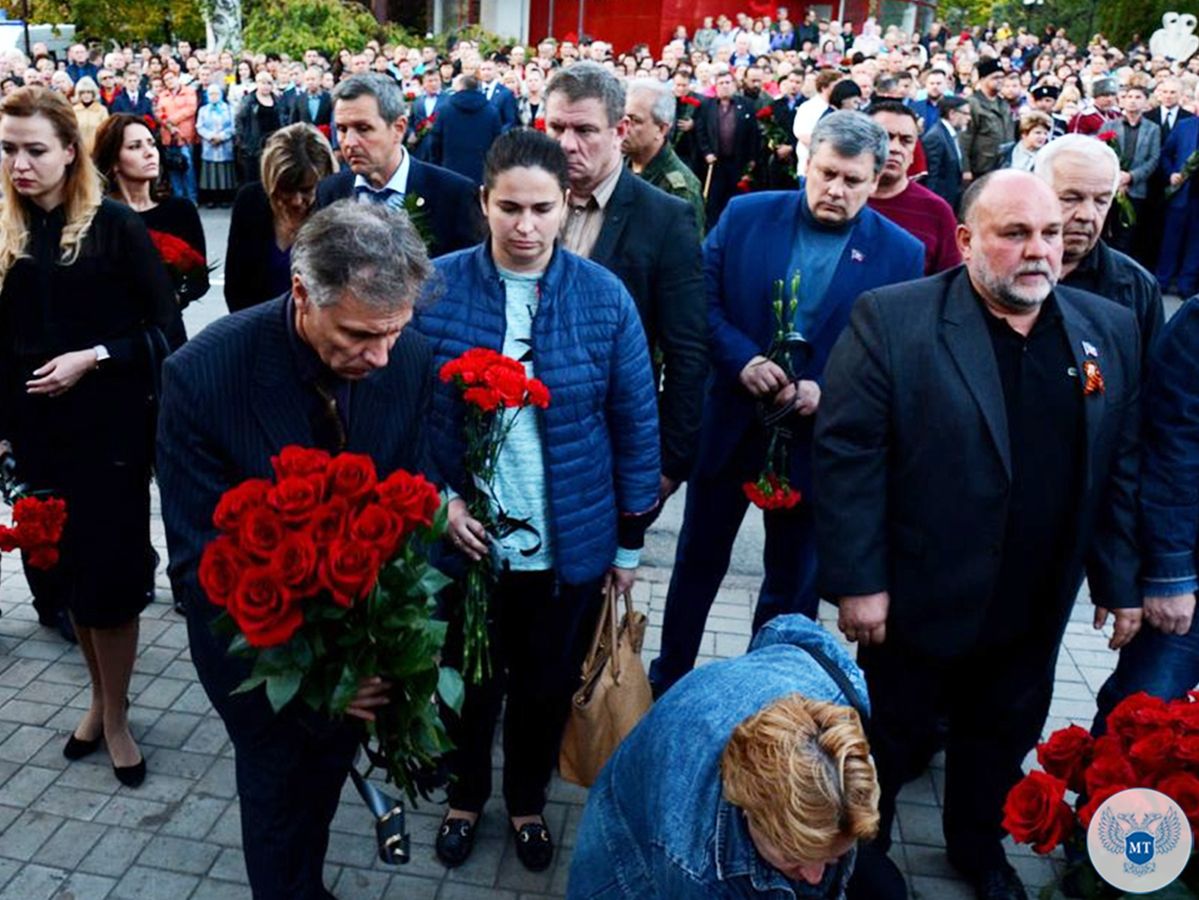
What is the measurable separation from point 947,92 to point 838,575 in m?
12.3

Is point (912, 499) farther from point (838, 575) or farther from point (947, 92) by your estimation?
point (947, 92)

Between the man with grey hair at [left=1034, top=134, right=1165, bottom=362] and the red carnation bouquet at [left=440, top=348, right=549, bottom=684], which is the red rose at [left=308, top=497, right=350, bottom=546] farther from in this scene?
the man with grey hair at [left=1034, top=134, right=1165, bottom=362]

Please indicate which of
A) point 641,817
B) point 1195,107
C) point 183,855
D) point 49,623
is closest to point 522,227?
point 641,817

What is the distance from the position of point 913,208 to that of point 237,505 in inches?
139

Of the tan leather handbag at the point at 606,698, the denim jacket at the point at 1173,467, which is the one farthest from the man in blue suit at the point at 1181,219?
the tan leather handbag at the point at 606,698

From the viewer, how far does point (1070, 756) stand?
2211 mm

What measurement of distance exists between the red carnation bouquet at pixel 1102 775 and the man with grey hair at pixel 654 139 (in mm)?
3405

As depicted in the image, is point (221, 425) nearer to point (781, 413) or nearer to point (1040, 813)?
point (1040, 813)

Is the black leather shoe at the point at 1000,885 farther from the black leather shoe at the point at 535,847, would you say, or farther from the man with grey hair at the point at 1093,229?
the man with grey hair at the point at 1093,229

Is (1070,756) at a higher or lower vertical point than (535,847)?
higher

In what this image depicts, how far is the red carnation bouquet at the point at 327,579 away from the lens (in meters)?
2.18

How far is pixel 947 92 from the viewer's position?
14039 mm

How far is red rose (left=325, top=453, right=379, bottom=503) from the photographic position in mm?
2291

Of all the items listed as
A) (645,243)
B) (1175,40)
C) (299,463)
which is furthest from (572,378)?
(1175,40)
